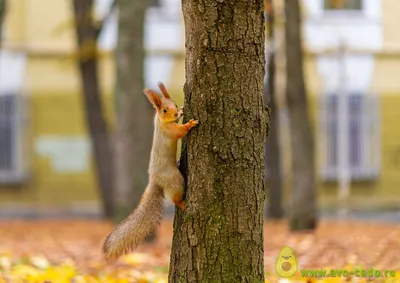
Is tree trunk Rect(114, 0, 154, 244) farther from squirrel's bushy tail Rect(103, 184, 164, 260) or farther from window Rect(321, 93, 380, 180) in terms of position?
window Rect(321, 93, 380, 180)

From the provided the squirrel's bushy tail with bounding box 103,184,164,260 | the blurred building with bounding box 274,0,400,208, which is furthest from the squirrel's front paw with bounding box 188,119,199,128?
the blurred building with bounding box 274,0,400,208

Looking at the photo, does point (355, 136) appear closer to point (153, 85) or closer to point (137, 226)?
point (153, 85)

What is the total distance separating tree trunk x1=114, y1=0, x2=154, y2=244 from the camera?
36.5 feet

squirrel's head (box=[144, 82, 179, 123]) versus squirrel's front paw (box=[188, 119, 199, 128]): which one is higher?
squirrel's head (box=[144, 82, 179, 123])

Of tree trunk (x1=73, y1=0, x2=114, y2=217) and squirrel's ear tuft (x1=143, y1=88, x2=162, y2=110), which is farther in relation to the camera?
tree trunk (x1=73, y1=0, x2=114, y2=217)

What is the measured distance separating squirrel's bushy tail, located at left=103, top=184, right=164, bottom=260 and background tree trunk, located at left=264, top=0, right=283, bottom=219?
10.1 meters

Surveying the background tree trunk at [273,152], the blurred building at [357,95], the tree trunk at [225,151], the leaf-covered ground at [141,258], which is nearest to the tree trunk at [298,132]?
the leaf-covered ground at [141,258]

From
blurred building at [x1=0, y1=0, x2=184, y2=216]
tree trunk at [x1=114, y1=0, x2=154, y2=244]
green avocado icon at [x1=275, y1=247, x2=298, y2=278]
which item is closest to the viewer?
green avocado icon at [x1=275, y1=247, x2=298, y2=278]

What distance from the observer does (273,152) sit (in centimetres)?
1670

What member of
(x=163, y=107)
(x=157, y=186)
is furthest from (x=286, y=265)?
(x=163, y=107)

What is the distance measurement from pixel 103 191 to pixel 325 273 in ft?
37.3

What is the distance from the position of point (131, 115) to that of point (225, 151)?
6264 millimetres

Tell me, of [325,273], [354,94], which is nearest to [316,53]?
[354,94]

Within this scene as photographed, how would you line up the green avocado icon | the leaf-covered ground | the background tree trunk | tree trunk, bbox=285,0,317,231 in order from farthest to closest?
the background tree trunk < tree trunk, bbox=285,0,317,231 < the leaf-covered ground < the green avocado icon
